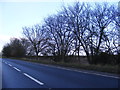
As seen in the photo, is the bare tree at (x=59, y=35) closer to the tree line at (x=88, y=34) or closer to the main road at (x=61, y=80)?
the tree line at (x=88, y=34)

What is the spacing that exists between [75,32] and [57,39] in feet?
35.0

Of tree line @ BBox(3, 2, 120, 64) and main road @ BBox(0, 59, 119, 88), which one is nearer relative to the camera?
main road @ BBox(0, 59, 119, 88)

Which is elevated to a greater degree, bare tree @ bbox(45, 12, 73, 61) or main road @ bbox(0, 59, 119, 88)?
bare tree @ bbox(45, 12, 73, 61)

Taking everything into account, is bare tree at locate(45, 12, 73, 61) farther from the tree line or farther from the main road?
the main road

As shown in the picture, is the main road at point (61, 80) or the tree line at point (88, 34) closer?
the main road at point (61, 80)

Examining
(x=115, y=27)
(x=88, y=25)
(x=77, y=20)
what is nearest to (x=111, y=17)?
(x=115, y=27)

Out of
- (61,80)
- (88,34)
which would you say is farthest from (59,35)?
(61,80)

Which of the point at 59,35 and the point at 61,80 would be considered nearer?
the point at 61,80

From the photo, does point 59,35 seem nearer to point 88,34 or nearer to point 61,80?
point 88,34

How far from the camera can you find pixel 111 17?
93.9 feet

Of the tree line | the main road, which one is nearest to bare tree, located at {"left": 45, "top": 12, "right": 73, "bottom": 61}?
the tree line

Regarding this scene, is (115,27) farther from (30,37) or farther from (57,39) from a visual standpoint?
(30,37)

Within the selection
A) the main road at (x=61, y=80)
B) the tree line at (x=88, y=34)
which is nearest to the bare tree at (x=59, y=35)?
the tree line at (x=88, y=34)

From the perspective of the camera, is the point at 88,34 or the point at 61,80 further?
the point at 88,34
